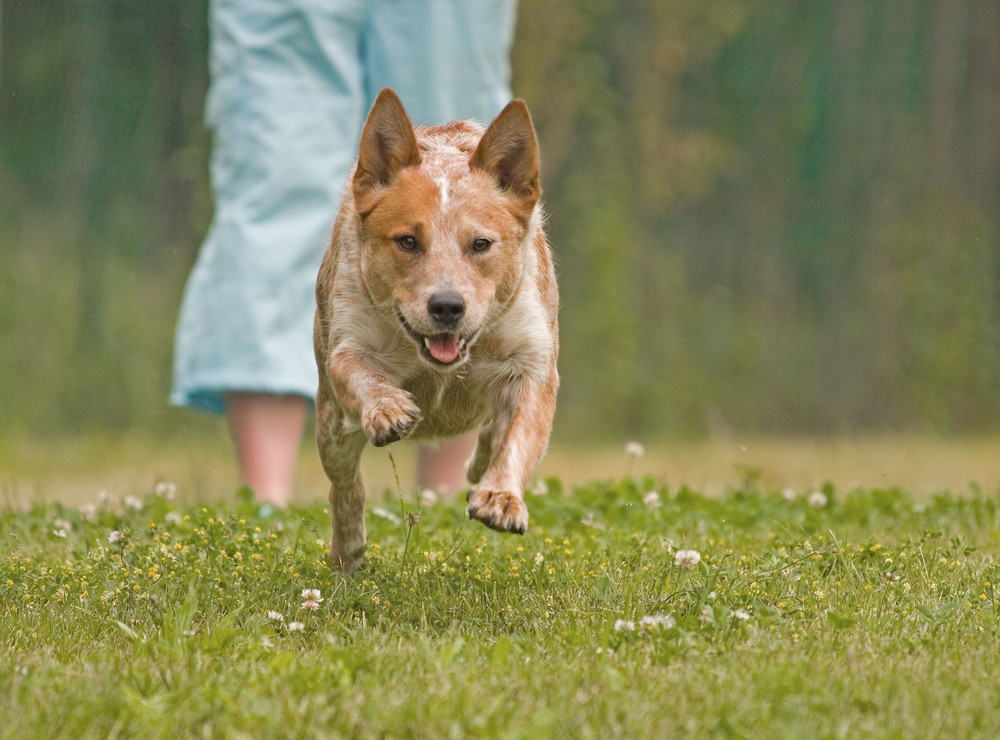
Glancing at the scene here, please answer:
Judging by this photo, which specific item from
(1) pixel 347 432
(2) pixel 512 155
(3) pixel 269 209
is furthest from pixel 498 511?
(3) pixel 269 209

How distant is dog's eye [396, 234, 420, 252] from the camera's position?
3.68m

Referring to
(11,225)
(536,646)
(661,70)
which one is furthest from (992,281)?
(536,646)

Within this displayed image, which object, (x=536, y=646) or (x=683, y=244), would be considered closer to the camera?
(x=536, y=646)

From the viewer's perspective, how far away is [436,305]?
352 centimetres

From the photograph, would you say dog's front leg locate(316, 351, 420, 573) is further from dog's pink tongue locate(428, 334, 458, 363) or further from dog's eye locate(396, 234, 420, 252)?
dog's eye locate(396, 234, 420, 252)

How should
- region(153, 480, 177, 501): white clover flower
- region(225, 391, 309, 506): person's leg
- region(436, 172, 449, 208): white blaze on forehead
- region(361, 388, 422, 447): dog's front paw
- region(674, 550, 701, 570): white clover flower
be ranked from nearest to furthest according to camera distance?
region(361, 388, 422, 447): dog's front paw < region(674, 550, 701, 570): white clover flower < region(436, 172, 449, 208): white blaze on forehead < region(153, 480, 177, 501): white clover flower < region(225, 391, 309, 506): person's leg

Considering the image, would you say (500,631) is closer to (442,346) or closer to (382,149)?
(442,346)

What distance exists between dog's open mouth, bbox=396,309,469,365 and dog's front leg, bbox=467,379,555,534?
27 centimetres

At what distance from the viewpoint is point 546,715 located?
2402mm

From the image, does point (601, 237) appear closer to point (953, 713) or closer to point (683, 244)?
point (683, 244)

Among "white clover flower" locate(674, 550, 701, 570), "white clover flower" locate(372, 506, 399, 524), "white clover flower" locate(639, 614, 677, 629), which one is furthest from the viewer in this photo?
"white clover flower" locate(372, 506, 399, 524)

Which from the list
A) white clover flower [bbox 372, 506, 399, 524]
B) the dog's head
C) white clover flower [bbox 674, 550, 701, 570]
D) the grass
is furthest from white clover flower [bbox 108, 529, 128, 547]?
white clover flower [bbox 674, 550, 701, 570]

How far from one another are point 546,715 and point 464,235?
1627mm

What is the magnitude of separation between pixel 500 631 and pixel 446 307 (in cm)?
85
